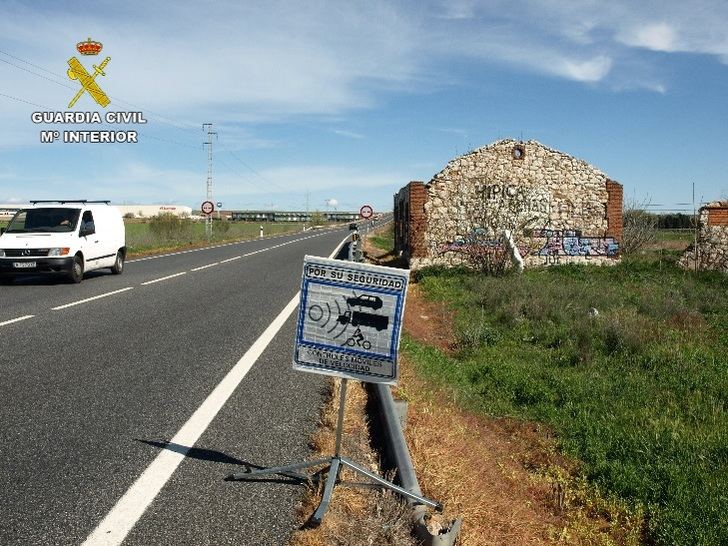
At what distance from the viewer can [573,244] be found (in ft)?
74.6

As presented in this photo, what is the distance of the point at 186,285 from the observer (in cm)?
1569

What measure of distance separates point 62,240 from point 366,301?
14.0 m

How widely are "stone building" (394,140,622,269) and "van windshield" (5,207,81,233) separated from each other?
1035 cm

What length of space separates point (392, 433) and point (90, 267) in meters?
14.6

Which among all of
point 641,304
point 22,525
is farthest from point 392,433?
point 641,304

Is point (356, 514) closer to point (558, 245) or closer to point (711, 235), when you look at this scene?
point (558, 245)

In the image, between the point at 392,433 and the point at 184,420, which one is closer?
the point at 392,433

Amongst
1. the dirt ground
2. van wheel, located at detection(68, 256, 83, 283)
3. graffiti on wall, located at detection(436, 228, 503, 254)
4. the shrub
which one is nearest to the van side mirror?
van wheel, located at detection(68, 256, 83, 283)

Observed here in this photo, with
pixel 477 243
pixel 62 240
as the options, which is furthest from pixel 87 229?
pixel 477 243

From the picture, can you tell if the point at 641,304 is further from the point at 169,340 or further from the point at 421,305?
the point at 169,340

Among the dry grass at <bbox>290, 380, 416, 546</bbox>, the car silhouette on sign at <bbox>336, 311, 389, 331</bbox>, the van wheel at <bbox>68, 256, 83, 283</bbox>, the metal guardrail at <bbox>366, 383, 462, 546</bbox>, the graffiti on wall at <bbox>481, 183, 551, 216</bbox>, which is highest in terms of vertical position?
the graffiti on wall at <bbox>481, 183, 551, 216</bbox>

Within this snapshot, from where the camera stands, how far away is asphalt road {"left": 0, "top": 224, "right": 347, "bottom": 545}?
372cm

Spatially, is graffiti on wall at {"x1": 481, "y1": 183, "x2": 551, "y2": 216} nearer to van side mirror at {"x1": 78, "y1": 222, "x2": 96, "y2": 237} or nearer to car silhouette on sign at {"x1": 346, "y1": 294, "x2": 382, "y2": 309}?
van side mirror at {"x1": 78, "y1": 222, "x2": 96, "y2": 237}

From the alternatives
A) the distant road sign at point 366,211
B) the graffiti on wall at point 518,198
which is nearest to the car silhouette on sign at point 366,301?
the graffiti on wall at point 518,198
